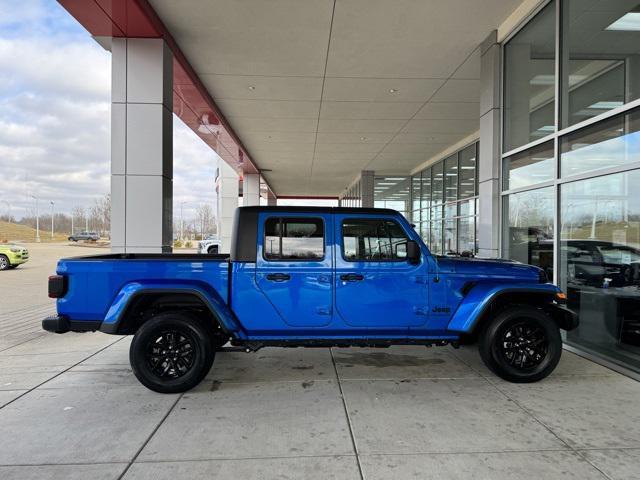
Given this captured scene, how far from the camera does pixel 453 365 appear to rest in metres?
5.22

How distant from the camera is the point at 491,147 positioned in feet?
24.4

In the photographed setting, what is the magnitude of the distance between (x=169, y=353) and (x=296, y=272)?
1513 millimetres

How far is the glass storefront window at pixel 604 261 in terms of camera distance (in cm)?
494

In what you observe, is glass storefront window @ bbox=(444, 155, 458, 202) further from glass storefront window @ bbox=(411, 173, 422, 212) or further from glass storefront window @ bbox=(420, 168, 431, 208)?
glass storefront window @ bbox=(411, 173, 422, 212)

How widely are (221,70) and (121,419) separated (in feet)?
23.2

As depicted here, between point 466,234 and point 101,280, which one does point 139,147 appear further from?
point 466,234

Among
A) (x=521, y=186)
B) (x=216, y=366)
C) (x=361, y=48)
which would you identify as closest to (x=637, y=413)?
(x=521, y=186)

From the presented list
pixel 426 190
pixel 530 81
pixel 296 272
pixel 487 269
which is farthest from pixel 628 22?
pixel 426 190

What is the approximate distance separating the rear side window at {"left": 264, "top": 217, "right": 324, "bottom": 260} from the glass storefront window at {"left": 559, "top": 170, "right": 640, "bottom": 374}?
3.52 metres

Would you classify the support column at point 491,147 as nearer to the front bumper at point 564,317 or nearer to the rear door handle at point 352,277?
the front bumper at point 564,317

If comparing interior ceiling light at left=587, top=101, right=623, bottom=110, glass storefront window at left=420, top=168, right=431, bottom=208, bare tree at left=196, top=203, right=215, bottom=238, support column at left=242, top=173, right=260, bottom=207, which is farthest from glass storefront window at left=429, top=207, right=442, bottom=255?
bare tree at left=196, top=203, right=215, bottom=238

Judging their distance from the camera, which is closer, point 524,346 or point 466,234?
point 524,346

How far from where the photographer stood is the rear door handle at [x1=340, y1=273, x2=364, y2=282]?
4465 millimetres

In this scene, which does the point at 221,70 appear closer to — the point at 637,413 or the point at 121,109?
the point at 121,109
